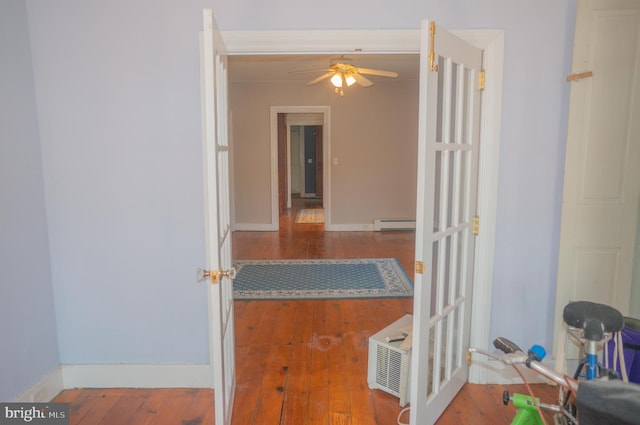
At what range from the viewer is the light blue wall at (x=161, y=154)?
221cm

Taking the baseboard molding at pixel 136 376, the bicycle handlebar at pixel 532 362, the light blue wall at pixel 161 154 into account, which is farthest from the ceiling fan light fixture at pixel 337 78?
the bicycle handlebar at pixel 532 362

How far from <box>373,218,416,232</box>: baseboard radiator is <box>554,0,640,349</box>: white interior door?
4994 millimetres

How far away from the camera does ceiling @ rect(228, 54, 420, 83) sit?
17.6 ft

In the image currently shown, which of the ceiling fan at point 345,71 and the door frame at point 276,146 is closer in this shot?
the ceiling fan at point 345,71

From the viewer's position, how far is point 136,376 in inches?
96.7

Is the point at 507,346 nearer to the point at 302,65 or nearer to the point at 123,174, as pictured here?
the point at 123,174

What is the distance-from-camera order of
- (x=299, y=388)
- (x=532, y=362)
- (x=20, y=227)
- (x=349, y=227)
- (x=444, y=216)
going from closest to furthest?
(x=532, y=362)
(x=444, y=216)
(x=20, y=227)
(x=299, y=388)
(x=349, y=227)

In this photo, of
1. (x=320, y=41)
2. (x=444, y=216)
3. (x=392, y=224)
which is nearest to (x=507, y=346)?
(x=444, y=216)

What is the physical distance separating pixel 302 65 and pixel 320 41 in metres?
3.86

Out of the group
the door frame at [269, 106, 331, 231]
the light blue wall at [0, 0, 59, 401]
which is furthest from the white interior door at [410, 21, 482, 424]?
the door frame at [269, 106, 331, 231]

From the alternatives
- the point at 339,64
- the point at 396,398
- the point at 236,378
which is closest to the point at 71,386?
the point at 236,378

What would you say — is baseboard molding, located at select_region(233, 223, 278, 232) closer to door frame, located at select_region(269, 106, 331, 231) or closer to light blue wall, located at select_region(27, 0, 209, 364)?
door frame, located at select_region(269, 106, 331, 231)

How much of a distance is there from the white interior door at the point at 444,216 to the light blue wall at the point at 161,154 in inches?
10.6

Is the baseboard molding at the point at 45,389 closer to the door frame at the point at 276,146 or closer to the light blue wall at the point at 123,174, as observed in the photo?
the light blue wall at the point at 123,174
